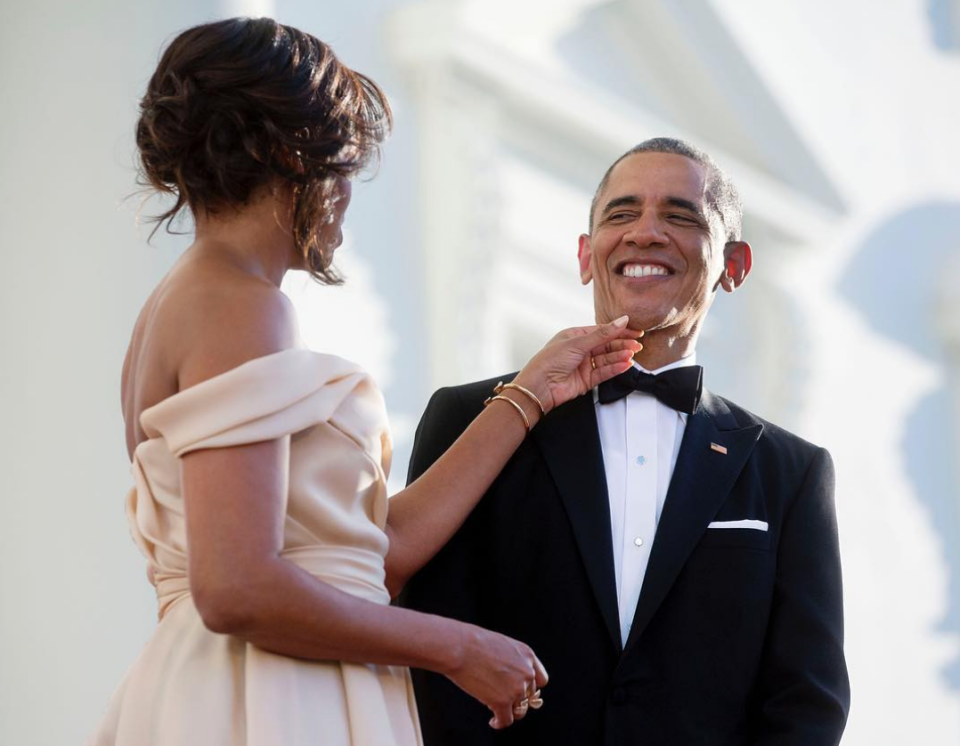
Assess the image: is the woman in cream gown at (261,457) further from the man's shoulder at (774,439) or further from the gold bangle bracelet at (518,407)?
the man's shoulder at (774,439)

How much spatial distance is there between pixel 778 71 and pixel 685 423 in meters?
5.35

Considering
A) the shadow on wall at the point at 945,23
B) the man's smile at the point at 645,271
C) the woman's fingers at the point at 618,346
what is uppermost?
the shadow on wall at the point at 945,23

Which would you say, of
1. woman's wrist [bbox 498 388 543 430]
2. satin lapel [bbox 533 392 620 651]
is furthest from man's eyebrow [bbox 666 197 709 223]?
woman's wrist [bbox 498 388 543 430]

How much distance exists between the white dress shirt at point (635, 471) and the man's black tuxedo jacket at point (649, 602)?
0.04 meters

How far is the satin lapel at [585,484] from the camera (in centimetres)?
260

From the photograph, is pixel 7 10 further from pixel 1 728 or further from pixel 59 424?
pixel 1 728

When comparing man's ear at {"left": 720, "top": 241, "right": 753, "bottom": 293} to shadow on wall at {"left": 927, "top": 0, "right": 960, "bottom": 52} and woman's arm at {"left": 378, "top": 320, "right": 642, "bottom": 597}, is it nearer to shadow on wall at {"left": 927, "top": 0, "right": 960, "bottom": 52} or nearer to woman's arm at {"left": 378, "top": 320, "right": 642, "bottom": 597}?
woman's arm at {"left": 378, "top": 320, "right": 642, "bottom": 597}

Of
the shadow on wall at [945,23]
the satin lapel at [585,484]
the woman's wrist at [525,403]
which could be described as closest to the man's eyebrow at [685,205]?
the satin lapel at [585,484]

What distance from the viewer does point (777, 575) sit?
2.72 m

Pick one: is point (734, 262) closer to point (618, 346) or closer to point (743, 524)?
point (618, 346)

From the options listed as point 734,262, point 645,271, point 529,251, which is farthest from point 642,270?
point 529,251

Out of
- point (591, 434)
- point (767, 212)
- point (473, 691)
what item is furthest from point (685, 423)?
point (767, 212)

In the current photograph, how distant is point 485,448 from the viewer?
2.55 metres

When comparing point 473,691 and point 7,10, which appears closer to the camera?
point 473,691
